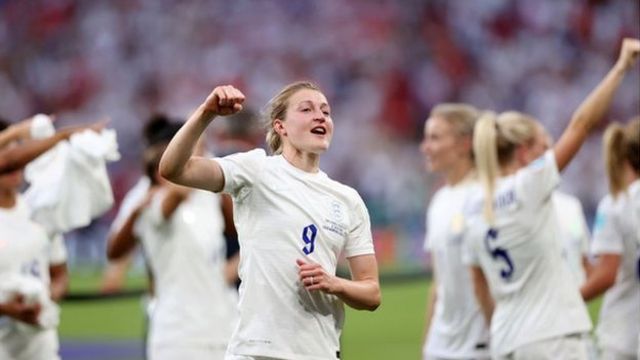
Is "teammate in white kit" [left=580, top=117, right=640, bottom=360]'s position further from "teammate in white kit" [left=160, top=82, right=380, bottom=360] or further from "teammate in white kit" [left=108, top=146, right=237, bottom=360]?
"teammate in white kit" [left=160, top=82, right=380, bottom=360]

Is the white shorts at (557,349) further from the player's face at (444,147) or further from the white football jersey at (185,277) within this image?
the white football jersey at (185,277)

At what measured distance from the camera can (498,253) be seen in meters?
6.59

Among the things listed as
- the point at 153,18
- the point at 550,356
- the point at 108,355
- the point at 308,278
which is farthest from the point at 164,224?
the point at 153,18

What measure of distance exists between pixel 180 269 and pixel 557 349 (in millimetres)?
2410

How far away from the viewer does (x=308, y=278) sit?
15.3ft

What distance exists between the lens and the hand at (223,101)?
454cm

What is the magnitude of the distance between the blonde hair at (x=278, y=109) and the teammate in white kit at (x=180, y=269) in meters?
2.25

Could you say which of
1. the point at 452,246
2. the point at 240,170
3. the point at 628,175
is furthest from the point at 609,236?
the point at 240,170

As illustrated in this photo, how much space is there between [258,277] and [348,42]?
21.4 metres

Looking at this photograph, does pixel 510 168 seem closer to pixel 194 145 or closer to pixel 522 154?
pixel 522 154

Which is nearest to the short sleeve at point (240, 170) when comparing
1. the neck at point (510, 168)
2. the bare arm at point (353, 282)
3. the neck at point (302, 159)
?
the neck at point (302, 159)

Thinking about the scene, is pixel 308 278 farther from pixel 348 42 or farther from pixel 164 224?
pixel 348 42

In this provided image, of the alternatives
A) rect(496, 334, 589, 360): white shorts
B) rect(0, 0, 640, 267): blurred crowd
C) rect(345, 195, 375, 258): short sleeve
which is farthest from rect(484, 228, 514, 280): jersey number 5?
rect(0, 0, 640, 267): blurred crowd

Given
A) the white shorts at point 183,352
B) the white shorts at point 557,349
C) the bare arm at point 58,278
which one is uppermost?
the bare arm at point 58,278
